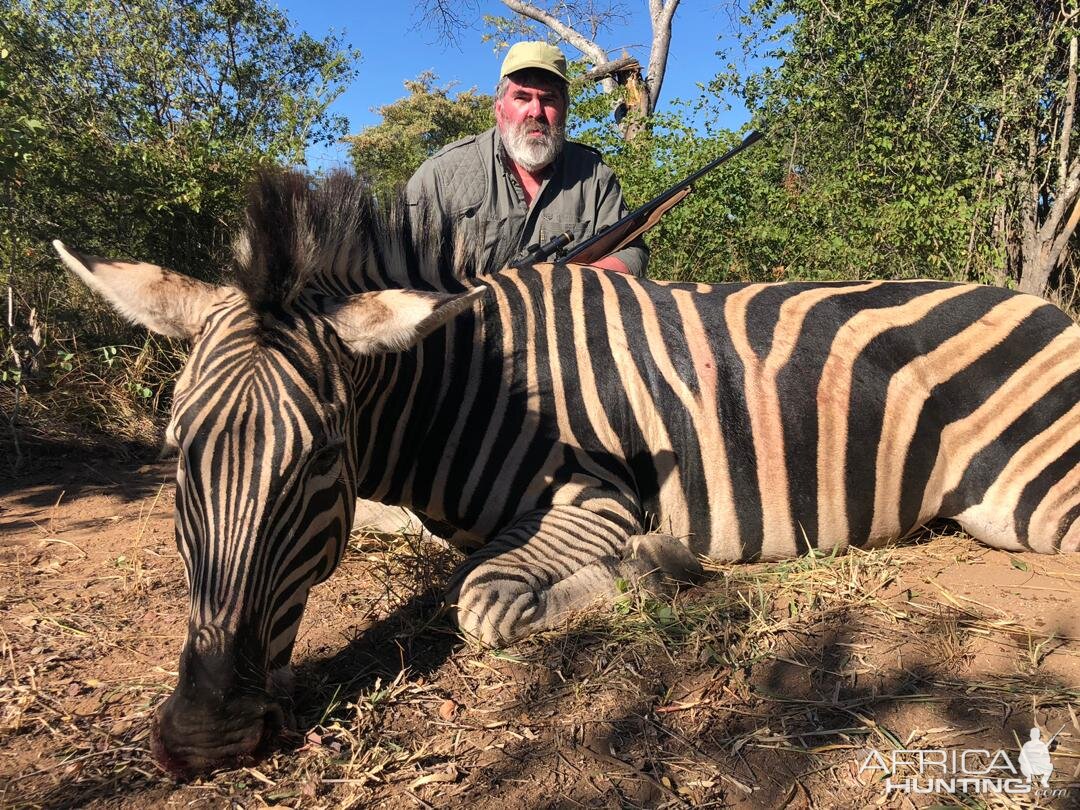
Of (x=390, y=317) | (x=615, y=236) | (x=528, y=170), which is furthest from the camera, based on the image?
(x=528, y=170)

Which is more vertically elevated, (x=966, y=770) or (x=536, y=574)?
(x=536, y=574)

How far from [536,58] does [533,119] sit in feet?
1.43

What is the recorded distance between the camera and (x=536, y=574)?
8.52ft

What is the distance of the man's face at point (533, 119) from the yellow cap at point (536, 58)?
9 cm

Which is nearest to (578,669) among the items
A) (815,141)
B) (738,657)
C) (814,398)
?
(738,657)

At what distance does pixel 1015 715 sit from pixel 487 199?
475cm

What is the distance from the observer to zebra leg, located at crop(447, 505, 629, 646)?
2465 millimetres

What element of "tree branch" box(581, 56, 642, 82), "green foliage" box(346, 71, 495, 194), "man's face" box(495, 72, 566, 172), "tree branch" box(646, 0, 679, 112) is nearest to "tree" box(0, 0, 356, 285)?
"man's face" box(495, 72, 566, 172)

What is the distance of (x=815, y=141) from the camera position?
1023 cm

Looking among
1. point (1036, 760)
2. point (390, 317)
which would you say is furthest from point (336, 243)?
point (1036, 760)

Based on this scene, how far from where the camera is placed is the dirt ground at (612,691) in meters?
1.85

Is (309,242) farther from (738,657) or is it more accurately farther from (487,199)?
(487,199)

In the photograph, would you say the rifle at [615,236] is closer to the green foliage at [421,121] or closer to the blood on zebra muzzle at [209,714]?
the blood on zebra muzzle at [209,714]

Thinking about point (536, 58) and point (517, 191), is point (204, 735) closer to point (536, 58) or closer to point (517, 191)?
point (517, 191)
